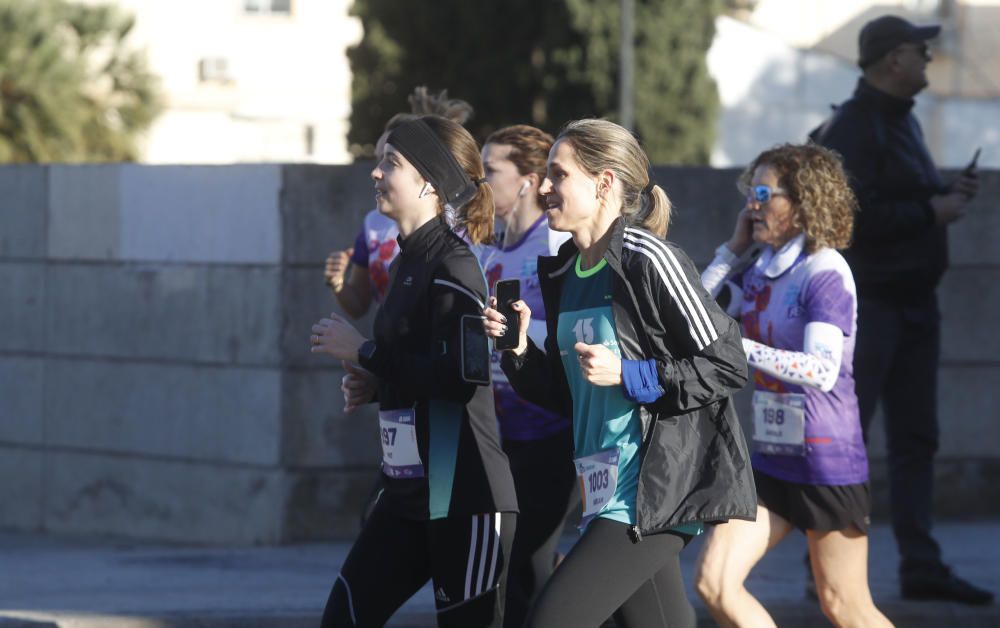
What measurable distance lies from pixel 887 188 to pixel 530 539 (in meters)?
2.30

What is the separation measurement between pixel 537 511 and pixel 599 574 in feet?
4.59

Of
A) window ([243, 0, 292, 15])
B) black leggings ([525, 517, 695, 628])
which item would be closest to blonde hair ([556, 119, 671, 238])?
black leggings ([525, 517, 695, 628])

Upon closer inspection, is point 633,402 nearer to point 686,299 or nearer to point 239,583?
point 686,299

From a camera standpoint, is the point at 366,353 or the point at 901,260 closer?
the point at 366,353

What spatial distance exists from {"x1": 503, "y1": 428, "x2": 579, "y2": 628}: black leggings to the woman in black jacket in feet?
3.60

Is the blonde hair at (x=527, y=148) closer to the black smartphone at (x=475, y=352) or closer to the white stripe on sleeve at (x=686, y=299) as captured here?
the black smartphone at (x=475, y=352)

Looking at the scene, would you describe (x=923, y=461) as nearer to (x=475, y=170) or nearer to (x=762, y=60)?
(x=475, y=170)

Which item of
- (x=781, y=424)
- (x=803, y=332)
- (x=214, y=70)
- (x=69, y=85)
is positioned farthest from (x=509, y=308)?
(x=214, y=70)

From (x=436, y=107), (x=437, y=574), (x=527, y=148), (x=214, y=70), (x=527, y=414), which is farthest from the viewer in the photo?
(x=214, y=70)

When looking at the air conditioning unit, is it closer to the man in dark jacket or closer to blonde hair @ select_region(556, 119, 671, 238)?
the man in dark jacket

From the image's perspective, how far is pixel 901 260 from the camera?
286 inches

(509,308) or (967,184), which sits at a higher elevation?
(967,184)

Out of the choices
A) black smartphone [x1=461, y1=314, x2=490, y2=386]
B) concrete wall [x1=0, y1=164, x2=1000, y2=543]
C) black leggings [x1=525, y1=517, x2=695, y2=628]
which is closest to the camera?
black leggings [x1=525, y1=517, x2=695, y2=628]

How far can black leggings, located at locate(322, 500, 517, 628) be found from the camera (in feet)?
16.3
